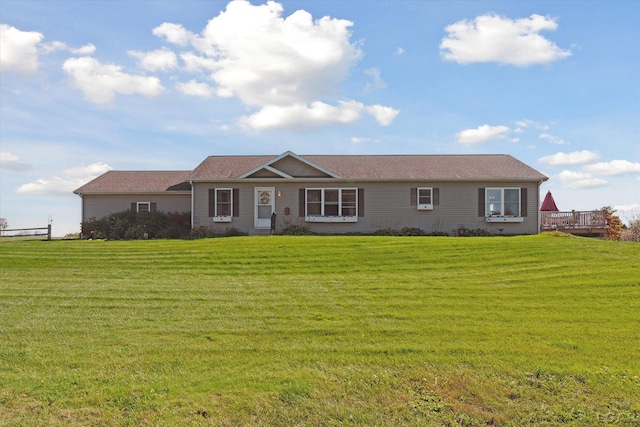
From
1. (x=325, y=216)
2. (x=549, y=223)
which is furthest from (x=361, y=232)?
(x=549, y=223)

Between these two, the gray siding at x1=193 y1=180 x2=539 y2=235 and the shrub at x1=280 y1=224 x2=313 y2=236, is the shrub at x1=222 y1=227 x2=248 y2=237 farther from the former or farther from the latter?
the shrub at x1=280 y1=224 x2=313 y2=236

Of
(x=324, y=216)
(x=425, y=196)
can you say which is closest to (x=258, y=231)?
(x=324, y=216)

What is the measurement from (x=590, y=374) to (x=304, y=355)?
11.0 ft

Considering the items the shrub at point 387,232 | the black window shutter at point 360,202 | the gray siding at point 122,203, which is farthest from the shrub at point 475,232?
the gray siding at point 122,203

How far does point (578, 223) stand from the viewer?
82.7 ft

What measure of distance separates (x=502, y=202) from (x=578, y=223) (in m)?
4.06

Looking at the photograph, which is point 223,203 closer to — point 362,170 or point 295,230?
point 295,230

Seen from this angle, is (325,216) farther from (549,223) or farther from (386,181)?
(549,223)

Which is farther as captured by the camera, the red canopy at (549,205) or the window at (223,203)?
the red canopy at (549,205)

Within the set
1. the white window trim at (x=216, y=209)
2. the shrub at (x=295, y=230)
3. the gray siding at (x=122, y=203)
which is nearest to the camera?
the shrub at (x=295, y=230)

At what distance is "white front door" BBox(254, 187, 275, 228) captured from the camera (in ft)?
79.8

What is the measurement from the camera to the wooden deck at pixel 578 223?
81.5 feet

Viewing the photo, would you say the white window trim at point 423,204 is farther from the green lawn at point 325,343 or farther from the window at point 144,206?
the window at point 144,206

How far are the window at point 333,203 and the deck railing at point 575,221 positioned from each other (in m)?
9.32
